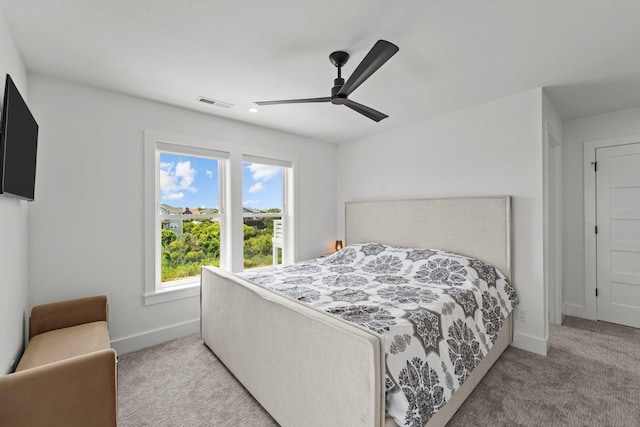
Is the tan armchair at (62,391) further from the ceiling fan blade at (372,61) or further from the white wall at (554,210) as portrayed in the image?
the white wall at (554,210)

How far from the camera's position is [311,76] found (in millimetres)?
2355

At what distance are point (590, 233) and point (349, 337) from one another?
3.76 metres

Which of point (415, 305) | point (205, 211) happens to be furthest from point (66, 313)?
point (415, 305)

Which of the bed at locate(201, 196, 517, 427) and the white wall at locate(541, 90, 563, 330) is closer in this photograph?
the bed at locate(201, 196, 517, 427)

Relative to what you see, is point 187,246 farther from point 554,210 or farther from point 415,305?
point 554,210

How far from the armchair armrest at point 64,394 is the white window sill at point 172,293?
153 centimetres

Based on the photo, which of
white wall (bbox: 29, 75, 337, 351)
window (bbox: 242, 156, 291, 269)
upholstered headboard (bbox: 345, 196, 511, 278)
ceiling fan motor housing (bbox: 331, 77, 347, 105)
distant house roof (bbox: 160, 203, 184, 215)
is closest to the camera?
ceiling fan motor housing (bbox: 331, 77, 347, 105)

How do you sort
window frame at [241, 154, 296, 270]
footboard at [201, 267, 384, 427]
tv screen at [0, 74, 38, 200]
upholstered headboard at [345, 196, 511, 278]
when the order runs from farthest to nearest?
1. window frame at [241, 154, 296, 270]
2. upholstered headboard at [345, 196, 511, 278]
3. tv screen at [0, 74, 38, 200]
4. footboard at [201, 267, 384, 427]

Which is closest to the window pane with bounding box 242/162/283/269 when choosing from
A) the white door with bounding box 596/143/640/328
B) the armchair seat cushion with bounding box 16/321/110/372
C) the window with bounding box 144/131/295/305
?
the window with bounding box 144/131/295/305

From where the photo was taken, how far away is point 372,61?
5.36ft

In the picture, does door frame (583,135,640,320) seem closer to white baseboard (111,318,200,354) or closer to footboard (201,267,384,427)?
footboard (201,267,384,427)

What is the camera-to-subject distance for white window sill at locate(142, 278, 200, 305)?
2.80m

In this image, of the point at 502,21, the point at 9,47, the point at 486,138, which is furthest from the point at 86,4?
the point at 486,138

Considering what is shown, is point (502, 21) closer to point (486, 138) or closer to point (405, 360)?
point (486, 138)
